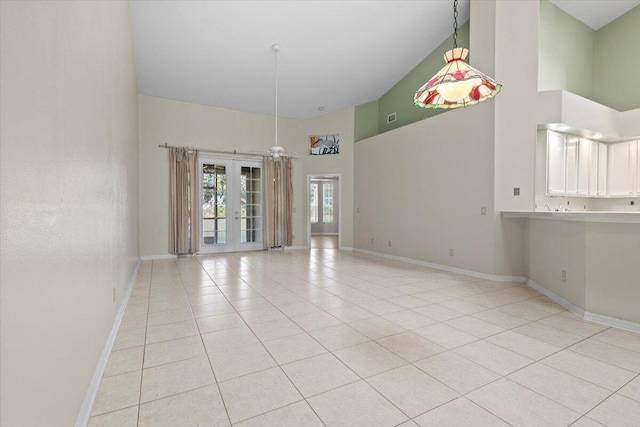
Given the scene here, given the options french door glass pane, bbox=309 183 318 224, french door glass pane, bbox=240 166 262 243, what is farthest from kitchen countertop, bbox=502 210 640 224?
french door glass pane, bbox=309 183 318 224

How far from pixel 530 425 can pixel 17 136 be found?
2.55 meters

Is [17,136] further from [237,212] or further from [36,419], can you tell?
[237,212]

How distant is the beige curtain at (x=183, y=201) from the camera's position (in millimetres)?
6746

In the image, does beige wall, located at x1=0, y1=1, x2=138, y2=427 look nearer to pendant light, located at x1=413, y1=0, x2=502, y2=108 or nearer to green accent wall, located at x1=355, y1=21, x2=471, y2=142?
pendant light, located at x1=413, y1=0, x2=502, y2=108

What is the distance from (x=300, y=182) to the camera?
8.46 metres

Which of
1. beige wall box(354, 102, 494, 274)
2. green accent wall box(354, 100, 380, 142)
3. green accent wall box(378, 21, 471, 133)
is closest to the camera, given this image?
beige wall box(354, 102, 494, 274)

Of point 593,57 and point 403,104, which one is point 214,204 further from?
point 593,57

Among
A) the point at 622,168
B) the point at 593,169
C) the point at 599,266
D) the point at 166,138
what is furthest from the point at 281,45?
the point at 622,168

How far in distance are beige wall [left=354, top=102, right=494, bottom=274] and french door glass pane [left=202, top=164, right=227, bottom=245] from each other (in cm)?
346

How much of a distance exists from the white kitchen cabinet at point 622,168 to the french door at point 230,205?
290 inches

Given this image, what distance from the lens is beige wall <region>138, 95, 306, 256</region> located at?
6566 mm

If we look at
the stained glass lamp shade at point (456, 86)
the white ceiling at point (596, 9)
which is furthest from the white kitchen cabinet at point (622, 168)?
the stained glass lamp shade at point (456, 86)

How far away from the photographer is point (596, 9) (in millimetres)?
5633

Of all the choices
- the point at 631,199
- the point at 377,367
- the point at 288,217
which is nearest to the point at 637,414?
the point at 377,367
